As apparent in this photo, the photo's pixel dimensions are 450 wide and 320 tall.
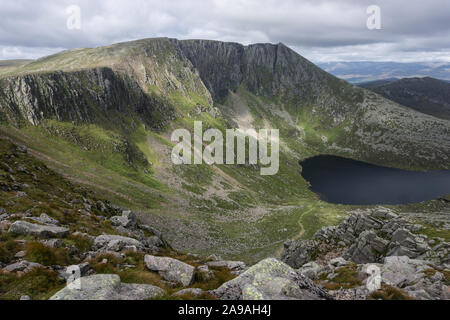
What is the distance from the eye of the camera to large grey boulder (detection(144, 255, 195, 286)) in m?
13.8

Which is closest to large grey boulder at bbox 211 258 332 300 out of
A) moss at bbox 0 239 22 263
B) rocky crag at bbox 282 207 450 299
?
rocky crag at bbox 282 207 450 299

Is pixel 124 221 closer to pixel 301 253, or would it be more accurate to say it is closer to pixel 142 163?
pixel 301 253

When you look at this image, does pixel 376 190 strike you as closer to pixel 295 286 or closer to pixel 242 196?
pixel 242 196

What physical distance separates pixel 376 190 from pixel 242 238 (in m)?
125

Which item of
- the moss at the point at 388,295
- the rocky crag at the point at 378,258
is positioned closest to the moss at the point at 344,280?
the rocky crag at the point at 378,258

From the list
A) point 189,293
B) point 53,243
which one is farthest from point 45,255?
point 189,293

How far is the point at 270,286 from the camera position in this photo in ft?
38.9

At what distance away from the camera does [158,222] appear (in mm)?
60031

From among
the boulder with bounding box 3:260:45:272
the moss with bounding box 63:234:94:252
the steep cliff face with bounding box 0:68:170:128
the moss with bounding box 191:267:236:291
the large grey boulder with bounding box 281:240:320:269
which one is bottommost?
the large grey boulder with bounding box 281:240:320:269

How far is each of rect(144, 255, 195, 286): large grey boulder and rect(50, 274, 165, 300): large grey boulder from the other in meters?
2.19

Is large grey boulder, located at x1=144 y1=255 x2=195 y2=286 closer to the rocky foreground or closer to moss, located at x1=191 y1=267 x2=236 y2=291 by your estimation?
the rocky foreground

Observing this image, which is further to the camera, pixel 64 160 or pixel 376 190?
pixel 376 190

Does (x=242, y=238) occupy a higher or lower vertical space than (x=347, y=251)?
lower

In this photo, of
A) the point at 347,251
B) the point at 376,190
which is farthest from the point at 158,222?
the point at 376,190
